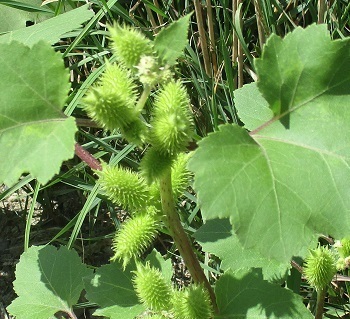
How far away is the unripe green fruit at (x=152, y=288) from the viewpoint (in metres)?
1.78

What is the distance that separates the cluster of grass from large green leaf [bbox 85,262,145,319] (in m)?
0.53

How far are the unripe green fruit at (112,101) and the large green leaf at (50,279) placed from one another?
1.09 m

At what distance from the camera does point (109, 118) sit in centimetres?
141

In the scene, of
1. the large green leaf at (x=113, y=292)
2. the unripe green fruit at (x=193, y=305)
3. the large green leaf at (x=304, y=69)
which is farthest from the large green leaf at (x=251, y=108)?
the large green leaf at (x=113, y=292)

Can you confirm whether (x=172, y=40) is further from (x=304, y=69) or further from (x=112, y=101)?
(x=304, y=69)

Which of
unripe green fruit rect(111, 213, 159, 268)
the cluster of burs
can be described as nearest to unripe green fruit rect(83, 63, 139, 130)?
the cluster of burs

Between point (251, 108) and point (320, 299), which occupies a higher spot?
point (251, 108)

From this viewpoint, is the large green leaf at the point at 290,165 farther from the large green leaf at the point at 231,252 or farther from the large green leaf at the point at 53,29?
the large green leaf at the point at 53,29

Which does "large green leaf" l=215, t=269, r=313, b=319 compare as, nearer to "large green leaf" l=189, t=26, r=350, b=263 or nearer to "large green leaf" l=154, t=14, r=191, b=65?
"large green leaf" l=189, t=26, r=350, b=263

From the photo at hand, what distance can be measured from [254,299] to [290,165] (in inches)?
24.0

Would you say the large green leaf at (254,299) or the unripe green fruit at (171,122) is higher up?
the unripe green fruit at (171,122)

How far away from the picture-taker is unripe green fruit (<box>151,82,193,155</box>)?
1411mm

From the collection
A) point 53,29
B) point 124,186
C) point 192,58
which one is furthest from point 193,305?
point 192,58

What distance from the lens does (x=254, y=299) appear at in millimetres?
1968
